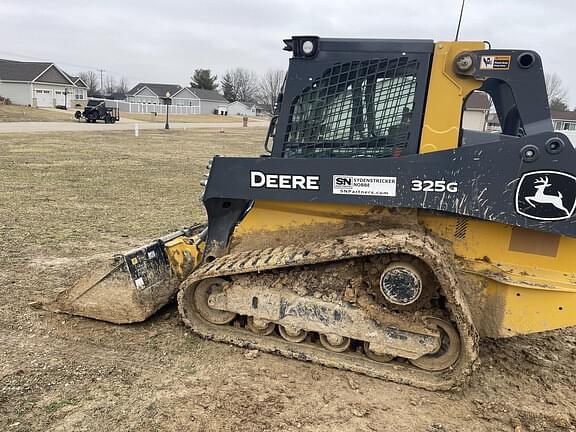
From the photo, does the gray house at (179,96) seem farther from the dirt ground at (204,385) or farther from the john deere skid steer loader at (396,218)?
the john deere skid steer loader at (396,218)

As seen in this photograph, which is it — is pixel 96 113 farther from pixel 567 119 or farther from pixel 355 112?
pixel 567 119

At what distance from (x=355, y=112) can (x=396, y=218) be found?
0.87 meters

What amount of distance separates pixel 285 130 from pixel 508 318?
2228 mm

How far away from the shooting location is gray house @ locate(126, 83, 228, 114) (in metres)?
83.9

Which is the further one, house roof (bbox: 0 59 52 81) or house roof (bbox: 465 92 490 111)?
house roof (bbox: 0 59 52 81)

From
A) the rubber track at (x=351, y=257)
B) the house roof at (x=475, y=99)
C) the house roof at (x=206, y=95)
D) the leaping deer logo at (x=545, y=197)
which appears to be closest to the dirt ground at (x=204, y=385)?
the rubber track at (x=351, y=257)

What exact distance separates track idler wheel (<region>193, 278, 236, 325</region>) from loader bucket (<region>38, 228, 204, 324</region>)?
479mm

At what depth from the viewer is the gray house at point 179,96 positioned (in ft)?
275

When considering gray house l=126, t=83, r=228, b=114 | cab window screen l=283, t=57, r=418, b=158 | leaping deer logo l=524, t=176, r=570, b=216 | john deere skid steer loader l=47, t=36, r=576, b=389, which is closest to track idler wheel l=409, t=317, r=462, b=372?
john deere skid steer loader l=47, t=36, r=576, b=389

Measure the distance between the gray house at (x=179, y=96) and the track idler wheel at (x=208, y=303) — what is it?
81852 millimetres

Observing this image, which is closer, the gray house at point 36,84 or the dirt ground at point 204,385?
the dirt ground at point 204,385

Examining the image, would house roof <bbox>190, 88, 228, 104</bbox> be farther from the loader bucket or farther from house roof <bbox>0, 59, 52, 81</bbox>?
the loader bucket

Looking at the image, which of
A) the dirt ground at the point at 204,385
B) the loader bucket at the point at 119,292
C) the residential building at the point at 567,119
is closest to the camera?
the dirt ground at the point at 204,385

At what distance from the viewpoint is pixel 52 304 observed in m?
4.56
